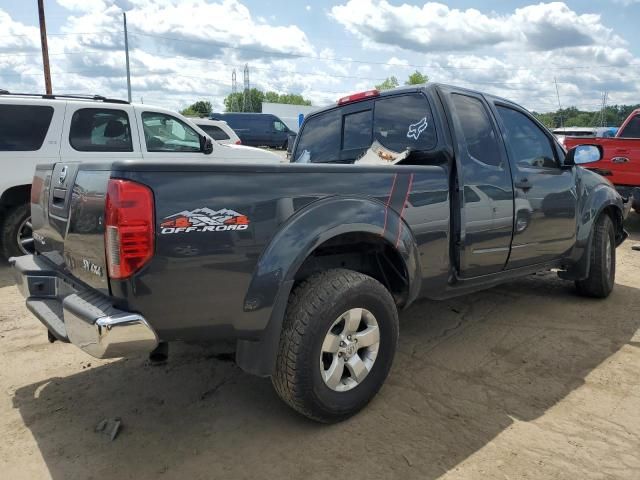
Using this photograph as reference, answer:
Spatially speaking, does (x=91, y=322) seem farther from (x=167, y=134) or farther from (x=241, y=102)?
Answer: (x=241, y=102)

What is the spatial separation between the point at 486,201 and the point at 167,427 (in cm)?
250

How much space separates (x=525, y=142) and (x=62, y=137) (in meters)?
5.24

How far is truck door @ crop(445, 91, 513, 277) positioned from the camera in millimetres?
3498

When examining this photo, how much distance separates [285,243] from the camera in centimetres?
250

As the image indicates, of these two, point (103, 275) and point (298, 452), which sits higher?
point (103, 275)

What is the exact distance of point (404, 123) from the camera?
379 centimetres

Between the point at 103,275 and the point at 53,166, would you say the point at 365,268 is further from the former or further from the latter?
the point at 53,166

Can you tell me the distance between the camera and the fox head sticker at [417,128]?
12.0 ft

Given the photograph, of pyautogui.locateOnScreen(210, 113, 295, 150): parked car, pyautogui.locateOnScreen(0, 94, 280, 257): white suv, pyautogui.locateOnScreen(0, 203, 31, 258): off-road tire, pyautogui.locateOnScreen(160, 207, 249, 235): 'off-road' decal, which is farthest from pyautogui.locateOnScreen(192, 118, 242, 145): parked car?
pyautogui.locateOnScreen(210, 113, 295, 150): parked car

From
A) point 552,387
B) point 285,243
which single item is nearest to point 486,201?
point 552,387

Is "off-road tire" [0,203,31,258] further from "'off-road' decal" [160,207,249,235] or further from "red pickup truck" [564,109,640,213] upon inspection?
"red pickup truck" [564,109,640,213]

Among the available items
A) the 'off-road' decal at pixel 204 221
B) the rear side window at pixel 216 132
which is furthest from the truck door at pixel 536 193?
the rear side window at pixel 216 132

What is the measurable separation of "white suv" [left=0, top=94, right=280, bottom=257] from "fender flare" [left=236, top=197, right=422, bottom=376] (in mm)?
4039

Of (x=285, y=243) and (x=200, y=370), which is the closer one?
(x=285, y=243)
